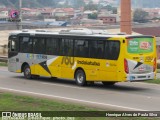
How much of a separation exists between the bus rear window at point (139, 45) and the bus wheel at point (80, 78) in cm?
284

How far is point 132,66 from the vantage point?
19.9 meters

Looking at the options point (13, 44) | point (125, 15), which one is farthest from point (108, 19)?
point (13, 44)

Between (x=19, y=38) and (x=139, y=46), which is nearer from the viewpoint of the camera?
(x=139, y=46)

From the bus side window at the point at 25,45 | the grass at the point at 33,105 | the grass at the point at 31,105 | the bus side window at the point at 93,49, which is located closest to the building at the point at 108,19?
the bus side window at the point at 25,45

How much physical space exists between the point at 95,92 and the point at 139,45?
2.83 m

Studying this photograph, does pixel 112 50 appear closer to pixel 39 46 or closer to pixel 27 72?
pixel 39 46

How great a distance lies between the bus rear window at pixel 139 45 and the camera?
786 inches

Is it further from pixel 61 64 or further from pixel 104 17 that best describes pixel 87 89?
pixel 104 17

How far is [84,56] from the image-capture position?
71.2 ft

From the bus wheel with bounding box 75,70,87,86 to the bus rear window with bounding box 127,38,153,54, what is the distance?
2838 mm

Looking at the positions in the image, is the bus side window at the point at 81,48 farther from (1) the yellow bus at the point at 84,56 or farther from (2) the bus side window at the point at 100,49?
(2) the bus side window at the point at 100,49

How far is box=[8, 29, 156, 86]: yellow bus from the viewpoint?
65.5 feet

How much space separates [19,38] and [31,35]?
1.11m

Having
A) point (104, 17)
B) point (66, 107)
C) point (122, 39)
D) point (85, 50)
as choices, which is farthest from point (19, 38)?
point (104, 17)
